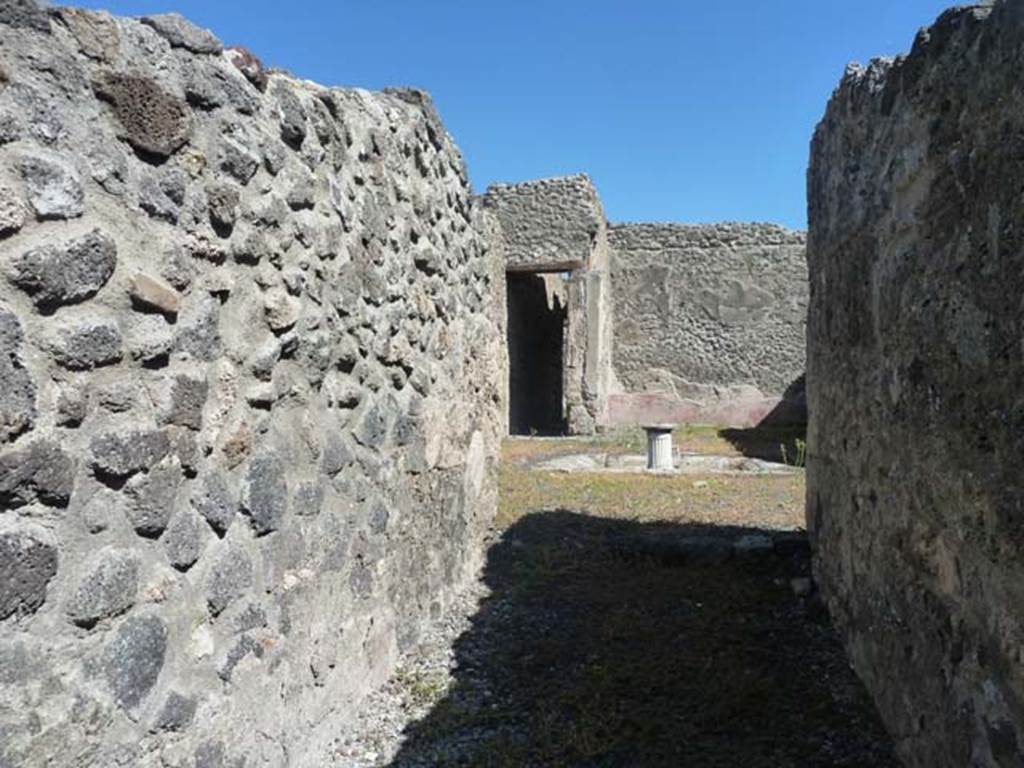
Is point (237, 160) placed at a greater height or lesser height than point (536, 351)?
lesser

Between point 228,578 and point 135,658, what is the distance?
34cm

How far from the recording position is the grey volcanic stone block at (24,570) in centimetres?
139

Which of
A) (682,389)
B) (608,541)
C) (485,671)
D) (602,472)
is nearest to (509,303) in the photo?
(682,389)

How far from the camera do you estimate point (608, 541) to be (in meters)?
4.90

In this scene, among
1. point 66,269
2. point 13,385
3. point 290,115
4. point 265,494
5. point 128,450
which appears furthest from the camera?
point 290,115

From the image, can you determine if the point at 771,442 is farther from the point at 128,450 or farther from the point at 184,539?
the point at 128,450

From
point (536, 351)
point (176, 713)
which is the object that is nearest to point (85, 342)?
point (176, 713)

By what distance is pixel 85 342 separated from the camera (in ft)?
5.12

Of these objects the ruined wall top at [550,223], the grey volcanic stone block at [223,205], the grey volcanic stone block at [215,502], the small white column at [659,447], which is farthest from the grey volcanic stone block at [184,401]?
the ruined wall top at [550,223]

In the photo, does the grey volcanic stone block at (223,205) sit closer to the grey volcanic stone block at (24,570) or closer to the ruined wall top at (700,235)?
the grey volcanic stone block at (24,570)

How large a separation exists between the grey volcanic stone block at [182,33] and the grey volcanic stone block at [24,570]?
1.09 metres

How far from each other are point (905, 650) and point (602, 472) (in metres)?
5.83

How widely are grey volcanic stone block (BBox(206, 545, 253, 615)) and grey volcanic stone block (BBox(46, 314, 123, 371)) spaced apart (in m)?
0.57

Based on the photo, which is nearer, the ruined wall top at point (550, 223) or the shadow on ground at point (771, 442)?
the shadow on ground at point (771, 442)
